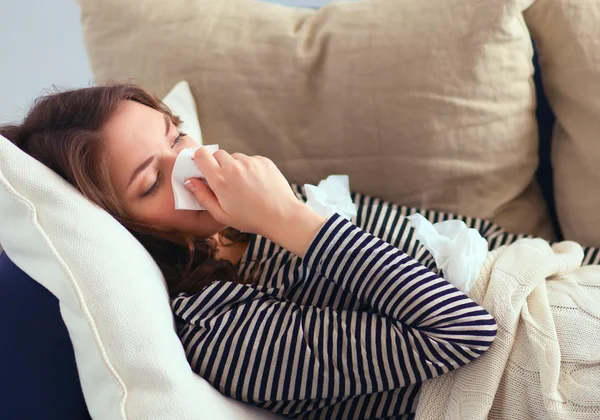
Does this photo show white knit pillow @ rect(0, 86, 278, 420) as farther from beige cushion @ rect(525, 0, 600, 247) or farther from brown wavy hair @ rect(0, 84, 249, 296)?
beige cushion @ rect(525, 0, 600, 247)

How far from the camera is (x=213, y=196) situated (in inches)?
35.3

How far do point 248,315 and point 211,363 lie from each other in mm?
86

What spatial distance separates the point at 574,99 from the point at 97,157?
0.86 meters

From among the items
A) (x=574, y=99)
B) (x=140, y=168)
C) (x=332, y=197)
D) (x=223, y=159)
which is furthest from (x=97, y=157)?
(x=574, y=99)

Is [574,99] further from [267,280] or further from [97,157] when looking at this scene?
[97,157]

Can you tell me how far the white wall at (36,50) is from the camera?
1.62 metres

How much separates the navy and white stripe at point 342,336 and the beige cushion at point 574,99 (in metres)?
0.44

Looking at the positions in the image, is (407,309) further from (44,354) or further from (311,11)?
(311,11)

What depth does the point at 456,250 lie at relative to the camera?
2.89 feet

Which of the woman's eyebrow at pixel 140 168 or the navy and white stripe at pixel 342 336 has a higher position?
the woman's eyebrow at pixel 140 168

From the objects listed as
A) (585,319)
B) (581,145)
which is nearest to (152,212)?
(585,319)

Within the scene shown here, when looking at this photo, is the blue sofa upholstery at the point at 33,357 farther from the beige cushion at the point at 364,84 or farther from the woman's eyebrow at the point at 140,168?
the beige cushion at the point at 364,84

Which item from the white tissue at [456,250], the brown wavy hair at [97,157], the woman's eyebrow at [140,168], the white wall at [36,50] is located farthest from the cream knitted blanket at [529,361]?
the white wall at [36,50]

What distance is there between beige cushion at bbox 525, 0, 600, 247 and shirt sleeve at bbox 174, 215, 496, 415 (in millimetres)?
439
